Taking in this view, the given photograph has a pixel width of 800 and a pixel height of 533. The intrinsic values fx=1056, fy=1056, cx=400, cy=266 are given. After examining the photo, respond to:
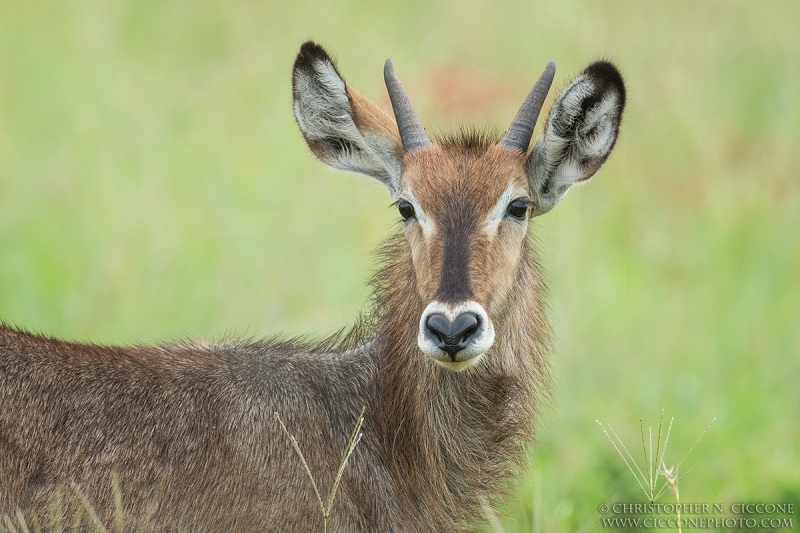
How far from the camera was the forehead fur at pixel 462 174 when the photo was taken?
514 centimetres

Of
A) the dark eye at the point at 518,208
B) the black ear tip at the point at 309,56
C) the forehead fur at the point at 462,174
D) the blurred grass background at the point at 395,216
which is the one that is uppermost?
the black ear tip at the point at 309,56

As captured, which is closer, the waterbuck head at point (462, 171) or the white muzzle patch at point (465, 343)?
the white muzzle patch at point (465, 343)

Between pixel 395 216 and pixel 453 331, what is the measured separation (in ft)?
20.3

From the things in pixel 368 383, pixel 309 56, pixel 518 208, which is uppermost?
pixel 309 56

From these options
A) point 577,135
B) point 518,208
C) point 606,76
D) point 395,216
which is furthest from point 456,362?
point 395,216

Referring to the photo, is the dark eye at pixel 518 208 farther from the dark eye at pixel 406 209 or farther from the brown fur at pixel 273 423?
the dark eye at pixel 406 209

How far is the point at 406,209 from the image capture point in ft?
17.7

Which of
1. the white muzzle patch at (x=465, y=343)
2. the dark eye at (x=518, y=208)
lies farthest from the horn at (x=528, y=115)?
the white muzzle patch at (x=465, y=343)

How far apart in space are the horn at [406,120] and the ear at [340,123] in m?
0.14

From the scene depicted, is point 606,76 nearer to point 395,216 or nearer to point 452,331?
point 452,331

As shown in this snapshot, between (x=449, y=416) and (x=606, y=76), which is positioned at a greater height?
(x=606, y=76)

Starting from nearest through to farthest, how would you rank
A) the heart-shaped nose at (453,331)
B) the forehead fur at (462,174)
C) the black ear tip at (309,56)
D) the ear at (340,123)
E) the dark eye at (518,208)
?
the heart-shaped nose at (453,331) < the forehead fur at (462,174) < the dark eye at (518,208) < the black ear tip at (309,56) < the ear at (340,123)

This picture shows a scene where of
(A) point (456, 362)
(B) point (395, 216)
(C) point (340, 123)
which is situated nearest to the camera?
(A) point (456, 362)

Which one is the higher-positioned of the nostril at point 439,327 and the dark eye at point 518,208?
the dark eye at point 518,208
